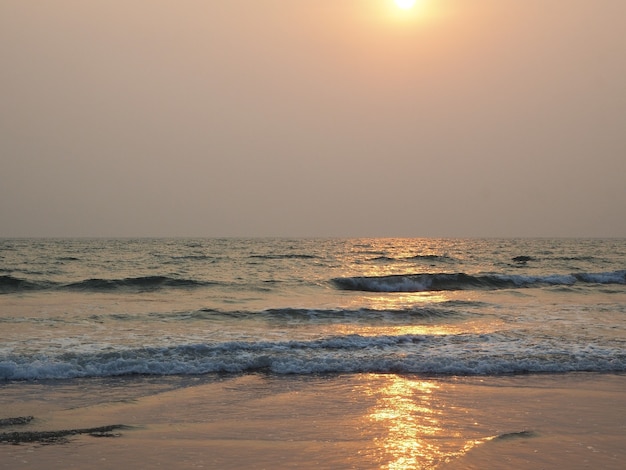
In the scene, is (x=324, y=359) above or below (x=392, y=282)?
above

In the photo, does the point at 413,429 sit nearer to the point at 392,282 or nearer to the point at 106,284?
the point at 106,284

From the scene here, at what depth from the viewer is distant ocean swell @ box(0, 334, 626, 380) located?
11648 mm

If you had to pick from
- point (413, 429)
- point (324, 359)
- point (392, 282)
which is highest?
point (413, 429)

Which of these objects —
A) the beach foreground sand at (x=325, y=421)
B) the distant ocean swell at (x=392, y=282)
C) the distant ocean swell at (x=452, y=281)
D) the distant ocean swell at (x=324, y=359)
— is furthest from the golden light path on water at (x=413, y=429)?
the distant ocean swell at (x=452, y=281)

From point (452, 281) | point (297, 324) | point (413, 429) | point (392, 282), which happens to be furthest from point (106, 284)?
point (413, 429)

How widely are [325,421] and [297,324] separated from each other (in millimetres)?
9909

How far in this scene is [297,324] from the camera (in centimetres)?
1806

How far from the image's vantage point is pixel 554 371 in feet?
39.7

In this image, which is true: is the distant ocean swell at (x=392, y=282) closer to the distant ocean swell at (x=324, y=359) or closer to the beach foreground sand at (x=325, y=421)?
the distant ocean swell at (x=324, y=359)

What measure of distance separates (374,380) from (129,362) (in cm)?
454

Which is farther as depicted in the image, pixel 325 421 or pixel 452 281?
pixel 452 281

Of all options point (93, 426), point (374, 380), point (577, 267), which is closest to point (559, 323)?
point (374, 380)

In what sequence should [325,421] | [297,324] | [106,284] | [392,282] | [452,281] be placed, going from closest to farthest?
[325,421] → [297,324] → [106,284] → [392,282] → [452,281]

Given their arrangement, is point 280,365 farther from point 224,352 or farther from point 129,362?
point 129,362
